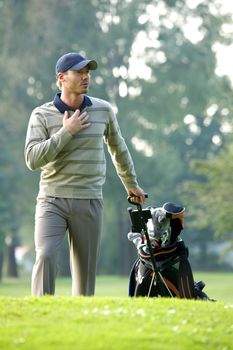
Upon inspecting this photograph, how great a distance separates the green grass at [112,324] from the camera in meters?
6.30

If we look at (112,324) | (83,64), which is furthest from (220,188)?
(112,324)

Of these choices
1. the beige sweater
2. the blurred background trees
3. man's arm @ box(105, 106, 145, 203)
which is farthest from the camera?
the blurred background trees

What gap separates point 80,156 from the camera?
8680mm

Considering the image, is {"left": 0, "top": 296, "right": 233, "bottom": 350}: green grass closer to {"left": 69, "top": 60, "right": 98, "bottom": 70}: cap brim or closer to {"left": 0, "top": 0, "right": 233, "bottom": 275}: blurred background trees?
{"left": 69, "top": 60, "right": 98, "bottom": 70}: cap brim

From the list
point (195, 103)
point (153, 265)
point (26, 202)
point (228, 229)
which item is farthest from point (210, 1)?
point (153, 265)

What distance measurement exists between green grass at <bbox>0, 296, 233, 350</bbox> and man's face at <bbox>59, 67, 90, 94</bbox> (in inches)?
71.1

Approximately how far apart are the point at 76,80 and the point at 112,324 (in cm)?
263

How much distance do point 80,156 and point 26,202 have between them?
162 ft

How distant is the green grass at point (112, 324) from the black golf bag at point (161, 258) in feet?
3.73

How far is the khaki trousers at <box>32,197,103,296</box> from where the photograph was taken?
27.8 ft

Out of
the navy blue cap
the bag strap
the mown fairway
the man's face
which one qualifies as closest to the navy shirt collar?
the man's face

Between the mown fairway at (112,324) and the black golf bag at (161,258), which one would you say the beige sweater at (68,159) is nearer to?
the black golf bag at (161,258)

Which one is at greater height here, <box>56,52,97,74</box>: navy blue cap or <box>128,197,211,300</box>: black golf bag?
<box>56,52,97,74</box>: navy blue cap

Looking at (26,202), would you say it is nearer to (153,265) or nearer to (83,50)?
(83,50)
